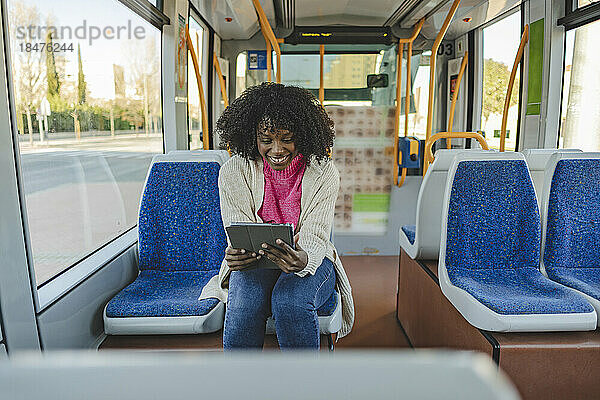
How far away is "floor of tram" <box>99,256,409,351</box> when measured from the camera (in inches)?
75.7

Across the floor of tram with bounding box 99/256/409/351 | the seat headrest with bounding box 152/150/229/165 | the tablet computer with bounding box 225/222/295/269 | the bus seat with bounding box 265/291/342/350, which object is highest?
the seat headrest with bounding box 152/150/229/165

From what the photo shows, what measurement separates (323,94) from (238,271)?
2923mm

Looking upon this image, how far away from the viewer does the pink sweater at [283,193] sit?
2.11m

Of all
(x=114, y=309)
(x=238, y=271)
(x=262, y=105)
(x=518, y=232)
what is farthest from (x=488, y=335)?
(x=114, y=309)

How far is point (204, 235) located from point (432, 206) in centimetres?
118

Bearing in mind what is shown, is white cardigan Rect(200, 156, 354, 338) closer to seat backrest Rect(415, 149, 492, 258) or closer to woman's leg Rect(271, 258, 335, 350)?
woman's leg Rect(271, 258, 335, 350)

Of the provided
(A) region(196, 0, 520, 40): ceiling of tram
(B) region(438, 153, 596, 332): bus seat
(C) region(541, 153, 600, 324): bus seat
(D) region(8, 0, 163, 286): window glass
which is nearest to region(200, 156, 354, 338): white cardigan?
(B) region(438, 153, 596, 332): bus seat

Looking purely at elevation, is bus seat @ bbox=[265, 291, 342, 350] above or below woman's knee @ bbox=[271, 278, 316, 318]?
below

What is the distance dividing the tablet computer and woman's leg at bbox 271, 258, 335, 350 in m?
0.16

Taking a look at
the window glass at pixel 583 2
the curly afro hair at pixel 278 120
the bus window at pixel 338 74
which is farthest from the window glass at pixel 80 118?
the window glass at pixel 583 2

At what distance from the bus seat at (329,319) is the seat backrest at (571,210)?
1.05 m

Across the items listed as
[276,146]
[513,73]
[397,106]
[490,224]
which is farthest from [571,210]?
[397,106]

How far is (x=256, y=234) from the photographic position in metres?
1.77

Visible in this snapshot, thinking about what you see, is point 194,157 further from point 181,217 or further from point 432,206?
point 432,206
